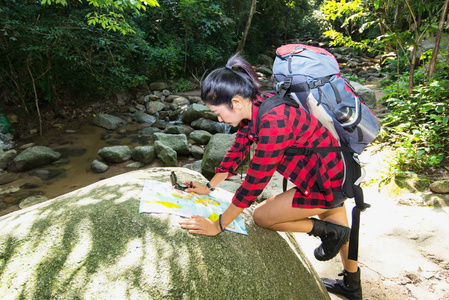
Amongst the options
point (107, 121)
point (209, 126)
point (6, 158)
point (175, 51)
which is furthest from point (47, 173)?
point (175, 51)

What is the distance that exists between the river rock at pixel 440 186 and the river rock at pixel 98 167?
5.47 metres

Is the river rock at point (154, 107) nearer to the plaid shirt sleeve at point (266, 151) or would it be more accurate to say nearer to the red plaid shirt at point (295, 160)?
the red plaid shirt at point (295, 160)

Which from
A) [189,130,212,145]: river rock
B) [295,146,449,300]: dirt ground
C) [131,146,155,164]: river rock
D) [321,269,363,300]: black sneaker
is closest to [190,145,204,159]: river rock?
[189,130,212,145]: river rock

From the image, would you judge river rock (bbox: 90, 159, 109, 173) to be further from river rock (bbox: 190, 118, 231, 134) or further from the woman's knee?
the woman's knee

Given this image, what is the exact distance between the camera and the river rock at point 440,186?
314cm

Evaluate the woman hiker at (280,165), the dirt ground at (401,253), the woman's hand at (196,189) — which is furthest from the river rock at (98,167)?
the woman hiker at (280,165)

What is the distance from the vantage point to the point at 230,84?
1473 millimetres

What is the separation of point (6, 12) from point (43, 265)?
6998 millimetres

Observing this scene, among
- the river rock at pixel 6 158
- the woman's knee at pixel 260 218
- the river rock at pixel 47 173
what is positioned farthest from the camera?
the river rock at pixel 6 158

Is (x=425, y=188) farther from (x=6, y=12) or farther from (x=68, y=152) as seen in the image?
(x=6, y=12)

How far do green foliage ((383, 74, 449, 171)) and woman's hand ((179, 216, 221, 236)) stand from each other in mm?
3158

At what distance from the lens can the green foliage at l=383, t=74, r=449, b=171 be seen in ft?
12.1

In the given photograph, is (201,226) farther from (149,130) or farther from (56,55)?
(56,55)

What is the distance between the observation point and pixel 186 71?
12.5 m
